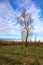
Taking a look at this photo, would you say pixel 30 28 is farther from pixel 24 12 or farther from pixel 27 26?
pixel 24 12

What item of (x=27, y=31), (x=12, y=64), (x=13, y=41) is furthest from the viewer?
(x=13, y=41)

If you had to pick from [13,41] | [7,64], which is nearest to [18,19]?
[13,41]

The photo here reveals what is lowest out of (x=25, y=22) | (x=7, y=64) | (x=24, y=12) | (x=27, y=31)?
(x=7, y=64)

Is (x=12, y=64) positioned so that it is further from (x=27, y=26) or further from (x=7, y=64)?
(x=27, y=26)

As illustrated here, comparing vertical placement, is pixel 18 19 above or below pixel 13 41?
above

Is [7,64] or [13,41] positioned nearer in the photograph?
[7,64]

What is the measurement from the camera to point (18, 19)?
3378cm

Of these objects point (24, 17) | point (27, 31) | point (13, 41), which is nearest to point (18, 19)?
point (24, 17)

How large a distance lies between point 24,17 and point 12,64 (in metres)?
24.1

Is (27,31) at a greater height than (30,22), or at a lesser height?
lesser

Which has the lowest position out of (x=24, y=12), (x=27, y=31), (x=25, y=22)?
(x=27, y=31)

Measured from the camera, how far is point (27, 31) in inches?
1288

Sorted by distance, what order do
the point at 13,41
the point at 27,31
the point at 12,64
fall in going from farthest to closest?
the point at 13,41, the point at 27,31, the point at 12,64

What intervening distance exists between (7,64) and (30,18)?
2463 cm
